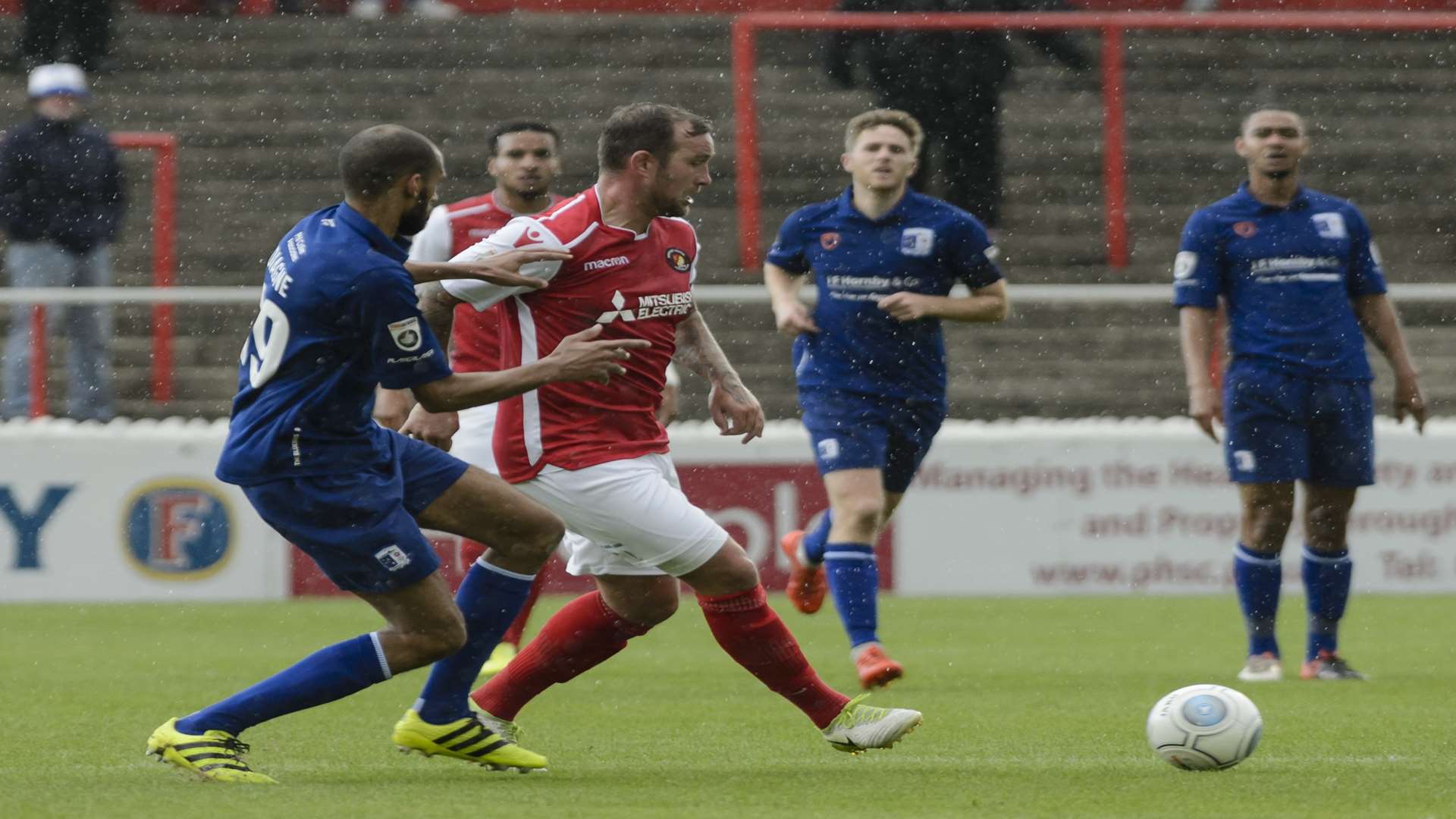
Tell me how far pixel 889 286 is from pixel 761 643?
2.59 m

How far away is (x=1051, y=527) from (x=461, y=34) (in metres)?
6.93

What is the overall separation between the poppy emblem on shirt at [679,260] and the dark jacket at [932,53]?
7.40m

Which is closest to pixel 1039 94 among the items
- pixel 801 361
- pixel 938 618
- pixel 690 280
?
pixel 938 618

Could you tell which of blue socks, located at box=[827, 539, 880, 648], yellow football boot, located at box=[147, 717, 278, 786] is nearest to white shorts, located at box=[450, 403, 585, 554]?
blue socks, located at box=[827, 539, 880, 648]

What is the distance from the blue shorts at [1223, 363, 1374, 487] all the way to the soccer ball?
260 cm

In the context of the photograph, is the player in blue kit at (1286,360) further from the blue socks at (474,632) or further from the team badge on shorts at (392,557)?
the team badge on shorts at (392,557)

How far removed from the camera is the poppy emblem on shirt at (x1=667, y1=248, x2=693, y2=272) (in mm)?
5922

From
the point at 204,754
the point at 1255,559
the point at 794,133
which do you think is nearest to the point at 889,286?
the point at 1255,559

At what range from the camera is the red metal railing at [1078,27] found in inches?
517

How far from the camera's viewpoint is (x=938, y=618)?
10.7m

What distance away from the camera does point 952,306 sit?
7.90 m

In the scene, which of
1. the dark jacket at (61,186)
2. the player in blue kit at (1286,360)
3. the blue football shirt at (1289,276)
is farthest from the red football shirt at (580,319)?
the dark jacket at (61,186)

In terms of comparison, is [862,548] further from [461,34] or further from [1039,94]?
[461,34]

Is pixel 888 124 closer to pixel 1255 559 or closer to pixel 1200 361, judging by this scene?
pixel 1200 361
